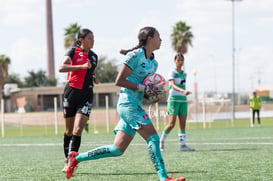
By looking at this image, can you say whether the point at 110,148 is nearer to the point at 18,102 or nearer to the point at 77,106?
the point at 77,106

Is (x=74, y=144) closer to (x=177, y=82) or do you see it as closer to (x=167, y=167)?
(x=167, y=167)

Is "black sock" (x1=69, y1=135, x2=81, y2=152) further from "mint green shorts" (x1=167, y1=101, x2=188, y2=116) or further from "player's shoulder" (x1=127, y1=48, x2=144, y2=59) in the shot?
"mint green shorts" (x1=167, y1=101, x2=188, y2=116)

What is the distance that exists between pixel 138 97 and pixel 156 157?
2.67 feet

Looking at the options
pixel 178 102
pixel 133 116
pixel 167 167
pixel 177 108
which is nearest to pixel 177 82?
pixel 178 102

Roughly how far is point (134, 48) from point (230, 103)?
3213 cm

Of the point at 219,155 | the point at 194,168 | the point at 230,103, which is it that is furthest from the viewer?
the point at 230,103

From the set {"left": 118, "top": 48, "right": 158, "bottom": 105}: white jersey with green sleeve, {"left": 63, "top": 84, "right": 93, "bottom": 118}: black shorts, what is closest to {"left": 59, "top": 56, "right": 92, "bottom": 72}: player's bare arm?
{"left": 63, "top": 84, "right": 93, "bottom": 118}: black shorts

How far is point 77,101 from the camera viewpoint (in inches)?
356

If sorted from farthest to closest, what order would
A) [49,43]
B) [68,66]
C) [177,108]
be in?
1. [49,43]
2. [177,108]
3. [68,66]

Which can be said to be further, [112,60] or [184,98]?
[112,60]

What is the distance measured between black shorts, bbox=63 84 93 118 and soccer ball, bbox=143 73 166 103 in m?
2.35

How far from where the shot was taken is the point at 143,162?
410 inches

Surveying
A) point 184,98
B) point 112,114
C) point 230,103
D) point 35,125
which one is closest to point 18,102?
point 35,125

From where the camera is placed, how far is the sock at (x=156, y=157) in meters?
Answer: 6.64
